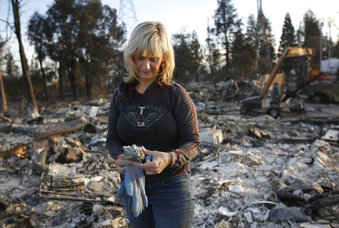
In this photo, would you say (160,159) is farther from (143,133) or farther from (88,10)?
(88,10)

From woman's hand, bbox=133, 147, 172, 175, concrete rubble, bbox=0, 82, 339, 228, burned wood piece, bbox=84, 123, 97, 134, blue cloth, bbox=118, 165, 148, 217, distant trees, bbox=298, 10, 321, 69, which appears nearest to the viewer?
woman's hand, bbox=133, 147, 172, 175

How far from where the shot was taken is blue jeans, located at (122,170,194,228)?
4.48 feet

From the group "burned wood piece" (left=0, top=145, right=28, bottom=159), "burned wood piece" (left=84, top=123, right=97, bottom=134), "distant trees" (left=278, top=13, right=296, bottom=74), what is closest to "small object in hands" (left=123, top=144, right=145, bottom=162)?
"burned wood piece" (left=0, top=145, right=28, bottom=159)

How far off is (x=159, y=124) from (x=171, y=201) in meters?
0.46

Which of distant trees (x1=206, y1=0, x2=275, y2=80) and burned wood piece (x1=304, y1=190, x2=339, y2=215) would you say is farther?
distant trees (x1=206, y1=0, x2=275, y2=80)

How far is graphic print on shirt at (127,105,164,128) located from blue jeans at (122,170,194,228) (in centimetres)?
36

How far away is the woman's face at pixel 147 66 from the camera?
1.42 metres

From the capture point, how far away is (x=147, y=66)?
141cm

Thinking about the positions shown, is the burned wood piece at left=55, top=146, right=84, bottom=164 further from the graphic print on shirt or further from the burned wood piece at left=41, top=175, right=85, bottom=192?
the graphic print on shirt

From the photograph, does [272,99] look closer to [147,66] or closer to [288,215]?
[288,215]

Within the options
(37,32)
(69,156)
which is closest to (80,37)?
(37,32)

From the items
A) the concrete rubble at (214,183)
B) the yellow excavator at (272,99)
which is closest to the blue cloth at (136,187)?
the concrete rubble at (214,183)

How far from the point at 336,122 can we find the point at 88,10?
22747mm

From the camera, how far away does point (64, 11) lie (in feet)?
73.0
